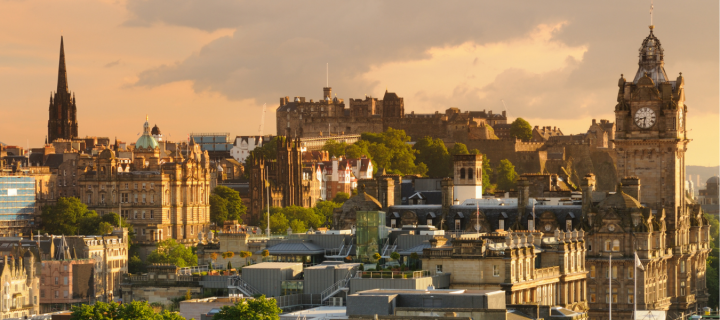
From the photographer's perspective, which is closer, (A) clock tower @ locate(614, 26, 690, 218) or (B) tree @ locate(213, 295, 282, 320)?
(B) tree @ locate(213, 295, 282, 320)

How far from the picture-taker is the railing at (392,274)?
96875 mm

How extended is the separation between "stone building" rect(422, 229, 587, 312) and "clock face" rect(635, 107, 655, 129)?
3933cm

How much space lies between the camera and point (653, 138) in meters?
156

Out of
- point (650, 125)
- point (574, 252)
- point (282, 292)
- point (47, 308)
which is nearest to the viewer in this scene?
point (282, 292)

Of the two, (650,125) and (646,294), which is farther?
(650,125)

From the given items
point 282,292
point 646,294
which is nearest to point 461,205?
point 646,294

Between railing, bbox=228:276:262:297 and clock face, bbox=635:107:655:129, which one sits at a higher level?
clock face, bbox=635:107:655:129

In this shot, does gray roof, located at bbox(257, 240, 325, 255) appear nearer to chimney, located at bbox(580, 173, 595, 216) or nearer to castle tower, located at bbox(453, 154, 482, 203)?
chimney, located at bbox(580, 173, 595, 216)

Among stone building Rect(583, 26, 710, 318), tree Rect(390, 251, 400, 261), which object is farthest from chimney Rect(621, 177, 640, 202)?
tree Rect(390, 251, 400, 261)

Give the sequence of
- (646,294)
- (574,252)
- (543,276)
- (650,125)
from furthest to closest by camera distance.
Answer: (650,125) < (646,294) < (574,252) < (543,276)

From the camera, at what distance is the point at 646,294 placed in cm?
14425

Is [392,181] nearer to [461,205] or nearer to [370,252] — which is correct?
[461,205]

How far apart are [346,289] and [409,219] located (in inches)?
2053

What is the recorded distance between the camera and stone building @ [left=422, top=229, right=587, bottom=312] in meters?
100
